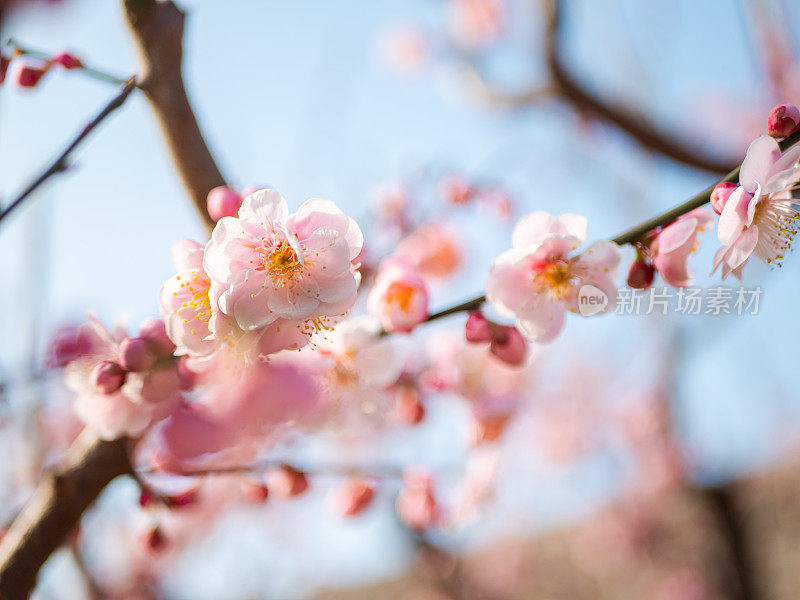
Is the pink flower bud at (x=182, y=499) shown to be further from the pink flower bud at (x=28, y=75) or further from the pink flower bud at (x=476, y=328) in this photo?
the pink flower bud at (x=28, y=75)

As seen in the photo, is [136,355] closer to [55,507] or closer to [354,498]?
[55,507]

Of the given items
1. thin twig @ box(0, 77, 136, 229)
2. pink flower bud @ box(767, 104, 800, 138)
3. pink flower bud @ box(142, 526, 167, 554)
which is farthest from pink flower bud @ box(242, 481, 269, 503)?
pink flower bud @ box(767, 104, 800, 138)

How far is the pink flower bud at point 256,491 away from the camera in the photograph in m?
1.14

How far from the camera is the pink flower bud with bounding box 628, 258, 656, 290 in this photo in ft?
2.68

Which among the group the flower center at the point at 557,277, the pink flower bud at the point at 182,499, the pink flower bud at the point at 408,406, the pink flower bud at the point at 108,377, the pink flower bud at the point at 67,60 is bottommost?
the pink flower bud at the point at 408,406

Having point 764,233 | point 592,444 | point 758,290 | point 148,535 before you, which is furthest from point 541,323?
point 592,444

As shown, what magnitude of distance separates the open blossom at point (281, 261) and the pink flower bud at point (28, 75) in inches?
25.0

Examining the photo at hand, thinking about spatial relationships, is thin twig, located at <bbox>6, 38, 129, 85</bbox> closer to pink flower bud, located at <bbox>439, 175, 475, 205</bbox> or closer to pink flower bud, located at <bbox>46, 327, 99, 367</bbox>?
pink flower bud, located at <bbox>46, 327, 99, 367</bbox>

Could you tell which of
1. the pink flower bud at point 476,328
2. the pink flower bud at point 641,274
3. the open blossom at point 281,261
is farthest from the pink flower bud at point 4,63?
the pink flower bud at point 641,274

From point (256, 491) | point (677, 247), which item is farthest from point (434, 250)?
point (677, 247)

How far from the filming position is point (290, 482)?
118 centimetres

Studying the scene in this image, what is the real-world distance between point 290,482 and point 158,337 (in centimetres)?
54

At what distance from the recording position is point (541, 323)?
2.77ft

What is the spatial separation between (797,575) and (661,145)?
5.19 meters
